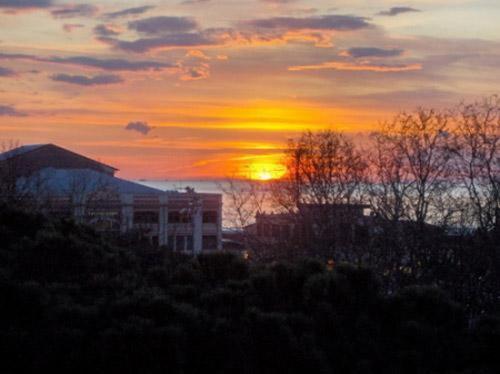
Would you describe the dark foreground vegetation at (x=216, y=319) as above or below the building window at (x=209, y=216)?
below

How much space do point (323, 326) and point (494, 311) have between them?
4318mm

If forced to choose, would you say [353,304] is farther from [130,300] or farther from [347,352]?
[130,300]

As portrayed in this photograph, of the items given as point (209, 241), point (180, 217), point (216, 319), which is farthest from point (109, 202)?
point (216, 319)

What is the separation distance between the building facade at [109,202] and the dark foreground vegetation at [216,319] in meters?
3.83

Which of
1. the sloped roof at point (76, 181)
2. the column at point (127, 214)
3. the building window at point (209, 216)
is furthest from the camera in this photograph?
the building window at point (209, 216)

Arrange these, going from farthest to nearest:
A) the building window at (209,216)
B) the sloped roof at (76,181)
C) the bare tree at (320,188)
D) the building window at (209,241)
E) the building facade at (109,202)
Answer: the building window at (209,216)
the building window at (209,241)
the sloped roof at (76,181)
the building facade at (109,202)
the bare tree at (320,188)

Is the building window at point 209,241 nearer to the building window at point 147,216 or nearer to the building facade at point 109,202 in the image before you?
the building facade at point 109,202

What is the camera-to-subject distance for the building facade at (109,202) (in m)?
21.8

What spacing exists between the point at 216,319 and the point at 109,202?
61.2 feet

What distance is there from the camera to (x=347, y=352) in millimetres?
8672

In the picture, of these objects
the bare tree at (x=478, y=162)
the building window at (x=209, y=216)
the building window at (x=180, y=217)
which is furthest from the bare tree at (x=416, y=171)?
the building window at (x=209, y=216)

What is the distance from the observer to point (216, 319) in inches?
338

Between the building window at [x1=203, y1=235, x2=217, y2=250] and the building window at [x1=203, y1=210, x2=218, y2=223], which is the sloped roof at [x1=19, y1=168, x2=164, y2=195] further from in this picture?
the building window at [x1=203, y1=235, x2=217, y2=250]

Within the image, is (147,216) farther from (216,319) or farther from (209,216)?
(216,319)
